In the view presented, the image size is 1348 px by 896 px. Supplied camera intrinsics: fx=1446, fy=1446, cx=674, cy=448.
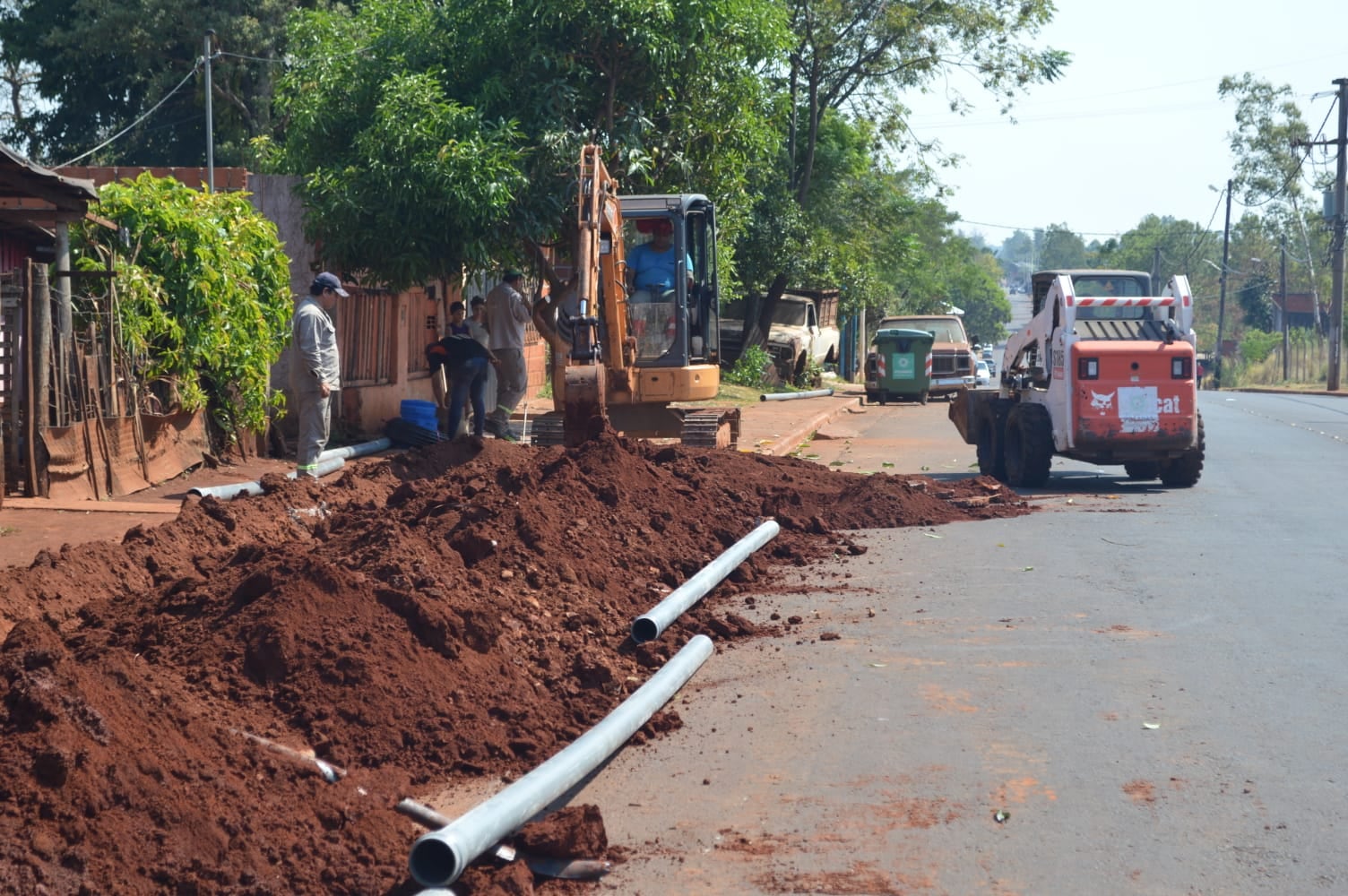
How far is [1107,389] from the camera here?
14758mm

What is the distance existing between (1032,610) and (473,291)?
57.6 feet

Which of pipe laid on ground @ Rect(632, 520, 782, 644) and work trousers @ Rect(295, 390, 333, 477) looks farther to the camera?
work trousers @ Rect(295, 390, 333, 477)

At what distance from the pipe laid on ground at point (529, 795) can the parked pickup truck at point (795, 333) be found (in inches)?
1240

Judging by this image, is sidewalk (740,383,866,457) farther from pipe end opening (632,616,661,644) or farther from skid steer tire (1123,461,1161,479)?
pipe end opening (632,616,661,644)

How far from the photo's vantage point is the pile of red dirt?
14.4 feet

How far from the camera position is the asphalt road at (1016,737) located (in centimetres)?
470

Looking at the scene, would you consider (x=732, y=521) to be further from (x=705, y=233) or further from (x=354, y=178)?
(x=354, y=178)

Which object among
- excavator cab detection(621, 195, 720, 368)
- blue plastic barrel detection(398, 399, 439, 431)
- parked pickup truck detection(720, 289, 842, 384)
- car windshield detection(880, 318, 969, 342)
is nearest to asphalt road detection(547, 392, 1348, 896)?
excavator cab detection(621, 195, 720, 368)

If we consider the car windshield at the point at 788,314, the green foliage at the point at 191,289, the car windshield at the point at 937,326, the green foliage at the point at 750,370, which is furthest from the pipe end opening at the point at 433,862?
the car windshield at the point at 788,314

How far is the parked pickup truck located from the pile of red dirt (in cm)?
2681

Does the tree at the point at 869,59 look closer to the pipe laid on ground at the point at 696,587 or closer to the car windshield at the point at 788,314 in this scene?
the car windshield at the point at 788,314

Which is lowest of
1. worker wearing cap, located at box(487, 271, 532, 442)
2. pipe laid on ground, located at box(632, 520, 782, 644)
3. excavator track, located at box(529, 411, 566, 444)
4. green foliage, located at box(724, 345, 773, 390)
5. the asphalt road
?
the asphalt road

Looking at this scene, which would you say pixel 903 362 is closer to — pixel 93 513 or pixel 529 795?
pixel 93 513

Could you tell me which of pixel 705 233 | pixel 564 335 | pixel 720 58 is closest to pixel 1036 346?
pixel 705 233
